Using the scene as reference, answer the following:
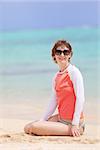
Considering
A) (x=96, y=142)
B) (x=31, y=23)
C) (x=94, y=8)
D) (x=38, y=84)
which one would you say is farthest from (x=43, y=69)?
(x=96, y=142)

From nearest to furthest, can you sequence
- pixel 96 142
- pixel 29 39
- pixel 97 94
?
pixel 96 142
pixel 97 94
pixel 29 39

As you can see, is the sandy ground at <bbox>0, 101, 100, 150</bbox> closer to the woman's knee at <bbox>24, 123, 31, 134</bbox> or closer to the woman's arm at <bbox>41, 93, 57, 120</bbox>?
the woman's knee at <bbox>24, 123, 31, 134</bbox>

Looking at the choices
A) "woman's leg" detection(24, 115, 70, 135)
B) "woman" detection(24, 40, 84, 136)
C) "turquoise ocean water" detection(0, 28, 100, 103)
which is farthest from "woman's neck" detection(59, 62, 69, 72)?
"woman's leg" detection(24, 115, 70, 135)

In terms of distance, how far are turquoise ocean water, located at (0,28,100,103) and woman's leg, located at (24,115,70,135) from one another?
281 mm

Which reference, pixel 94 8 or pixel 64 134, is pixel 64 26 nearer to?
pixel 94 8

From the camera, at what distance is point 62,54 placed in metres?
2.12

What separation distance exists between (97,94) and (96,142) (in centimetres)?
49

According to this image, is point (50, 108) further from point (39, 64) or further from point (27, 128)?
point (39, 64)

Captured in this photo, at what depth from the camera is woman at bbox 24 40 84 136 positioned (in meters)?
2.08

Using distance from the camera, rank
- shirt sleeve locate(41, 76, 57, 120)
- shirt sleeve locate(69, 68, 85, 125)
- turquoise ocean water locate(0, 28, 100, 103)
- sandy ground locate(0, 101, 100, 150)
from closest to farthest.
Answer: sandy ground locate(0, 101, 100, 150), shirt sleeve locate(69, 68, 85, 125), shirt sleeve locate(41, 76, 57, 120), turquoise ocean water locate(0, 28, 100, 103)

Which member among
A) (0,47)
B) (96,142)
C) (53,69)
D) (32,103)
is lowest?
(96,142)

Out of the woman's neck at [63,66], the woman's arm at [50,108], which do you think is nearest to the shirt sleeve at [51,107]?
the woman's arm at [50,108]

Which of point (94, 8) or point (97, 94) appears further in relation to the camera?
point (97, 94)

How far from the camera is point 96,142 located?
1.99 meters
